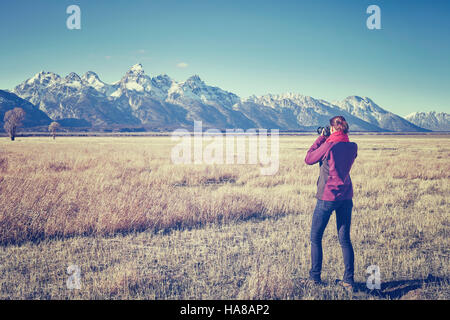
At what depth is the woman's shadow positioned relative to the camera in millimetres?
3773

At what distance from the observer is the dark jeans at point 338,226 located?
3643 millimetres

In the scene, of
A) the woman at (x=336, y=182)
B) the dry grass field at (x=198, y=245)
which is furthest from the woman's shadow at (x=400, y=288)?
the woman at (x=336, y=182)

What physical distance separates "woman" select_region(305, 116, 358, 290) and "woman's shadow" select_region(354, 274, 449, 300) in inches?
12.0

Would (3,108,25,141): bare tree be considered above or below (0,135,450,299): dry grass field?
above

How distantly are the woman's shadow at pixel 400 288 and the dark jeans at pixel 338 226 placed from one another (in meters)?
0.33

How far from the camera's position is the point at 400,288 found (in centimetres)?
399

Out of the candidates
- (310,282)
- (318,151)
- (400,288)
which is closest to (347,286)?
(310,282)

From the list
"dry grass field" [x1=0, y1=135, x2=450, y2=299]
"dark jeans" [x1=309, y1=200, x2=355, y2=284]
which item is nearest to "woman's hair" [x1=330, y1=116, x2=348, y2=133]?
"dark jeans" [x1=309, y1=200, x2=355, y2=284]

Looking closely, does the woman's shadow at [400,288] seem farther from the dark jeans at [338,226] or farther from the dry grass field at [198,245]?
the dark jeans at [338,226]

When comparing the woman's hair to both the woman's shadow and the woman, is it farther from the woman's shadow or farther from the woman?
the woman's shadow

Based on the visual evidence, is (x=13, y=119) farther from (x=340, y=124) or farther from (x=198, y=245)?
(x=340, y=124)

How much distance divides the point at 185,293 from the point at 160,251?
1.60 m
